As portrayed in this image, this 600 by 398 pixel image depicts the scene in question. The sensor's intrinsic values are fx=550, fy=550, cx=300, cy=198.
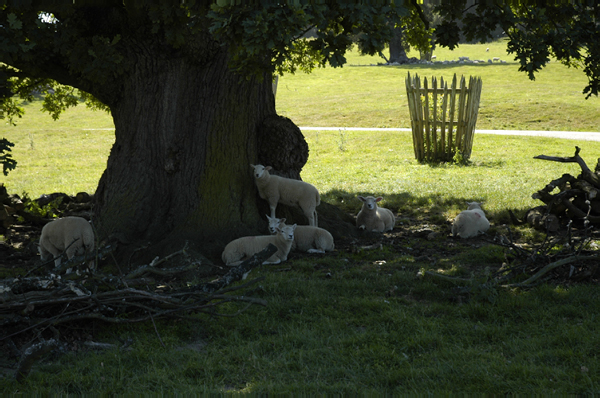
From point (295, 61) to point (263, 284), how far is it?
750 cm

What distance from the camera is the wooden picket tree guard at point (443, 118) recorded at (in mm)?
15539

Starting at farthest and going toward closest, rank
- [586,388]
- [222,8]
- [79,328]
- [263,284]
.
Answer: [263,284] < [222,8] < [79,328] < [586,388]

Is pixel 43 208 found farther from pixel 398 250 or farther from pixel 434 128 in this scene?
pixel 434 128

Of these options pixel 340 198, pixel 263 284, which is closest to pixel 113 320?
pixel 263 284

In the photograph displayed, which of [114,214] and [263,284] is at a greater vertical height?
[114,214]

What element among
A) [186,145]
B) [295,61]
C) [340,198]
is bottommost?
[340,198]

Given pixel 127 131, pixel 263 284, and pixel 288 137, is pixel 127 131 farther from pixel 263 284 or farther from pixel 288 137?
pixel 263 284

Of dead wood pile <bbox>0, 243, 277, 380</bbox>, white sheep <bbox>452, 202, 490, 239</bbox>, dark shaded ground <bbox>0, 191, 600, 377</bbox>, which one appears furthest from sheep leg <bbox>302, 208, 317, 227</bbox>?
dead wood pile <bbox>0, 243, 277, 380</bbox>

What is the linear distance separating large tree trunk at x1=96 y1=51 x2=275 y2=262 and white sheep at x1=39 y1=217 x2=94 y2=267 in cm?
60

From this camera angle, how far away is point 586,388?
3836 millimetres

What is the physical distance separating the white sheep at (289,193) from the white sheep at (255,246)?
0.86 meters

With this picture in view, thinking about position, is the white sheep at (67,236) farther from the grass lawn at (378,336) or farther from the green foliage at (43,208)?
the green foliage at (43,208)

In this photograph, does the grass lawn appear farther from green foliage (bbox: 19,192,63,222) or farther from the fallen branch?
green foliage (bbox: 19,192,63,222)

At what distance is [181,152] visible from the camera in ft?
25.5
